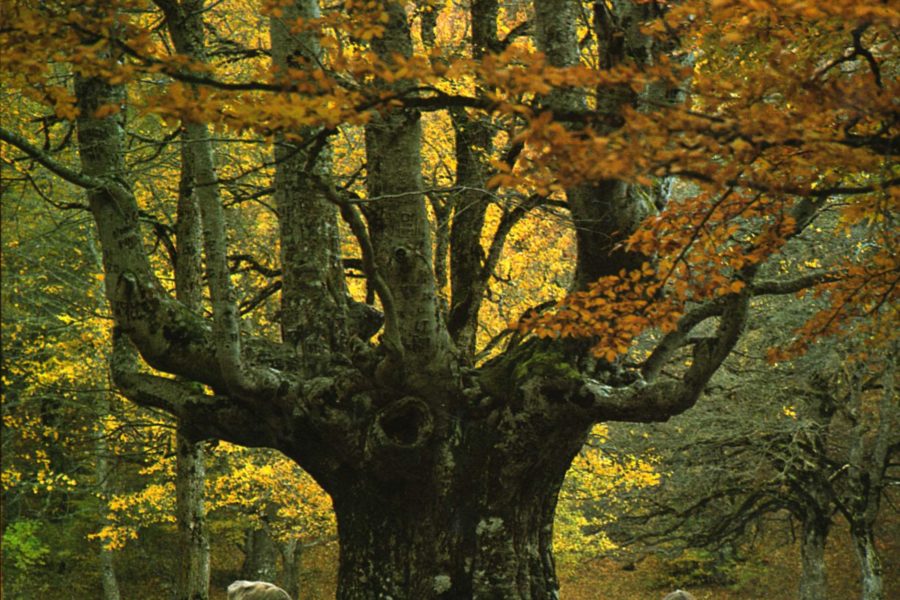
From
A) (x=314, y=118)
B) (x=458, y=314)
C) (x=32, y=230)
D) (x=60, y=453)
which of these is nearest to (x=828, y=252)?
(x=458, y=314)

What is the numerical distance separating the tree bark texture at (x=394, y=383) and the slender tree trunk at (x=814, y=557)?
9.67 metres

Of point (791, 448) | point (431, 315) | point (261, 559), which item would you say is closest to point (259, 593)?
point (431, 315)

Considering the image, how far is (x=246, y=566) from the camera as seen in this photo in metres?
20.6

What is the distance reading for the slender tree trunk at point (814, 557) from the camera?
15.6 meters

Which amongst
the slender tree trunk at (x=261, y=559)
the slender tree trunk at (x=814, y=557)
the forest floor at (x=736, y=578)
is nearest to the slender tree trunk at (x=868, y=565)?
the slender tree trunk at (x=814, y=557)

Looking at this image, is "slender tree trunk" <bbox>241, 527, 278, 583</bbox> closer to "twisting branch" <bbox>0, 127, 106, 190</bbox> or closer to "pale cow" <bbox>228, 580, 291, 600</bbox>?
"pale cow" <bbox>228, 580, 291, 600</bbox>

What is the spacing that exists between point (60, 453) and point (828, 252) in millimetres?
16584

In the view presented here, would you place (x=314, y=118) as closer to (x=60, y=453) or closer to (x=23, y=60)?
(x=23, y=60)

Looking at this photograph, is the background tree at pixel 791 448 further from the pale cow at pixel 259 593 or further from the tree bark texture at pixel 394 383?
the pale cow at pixel 259 593

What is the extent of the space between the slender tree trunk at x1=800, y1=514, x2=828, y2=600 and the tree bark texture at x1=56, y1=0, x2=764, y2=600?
31.7ft

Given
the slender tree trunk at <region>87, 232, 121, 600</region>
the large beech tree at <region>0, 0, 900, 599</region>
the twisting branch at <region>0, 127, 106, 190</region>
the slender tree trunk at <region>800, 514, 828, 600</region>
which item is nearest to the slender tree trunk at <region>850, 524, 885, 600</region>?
the slender tree trunk at <region>800, 514, 828, 600</region>

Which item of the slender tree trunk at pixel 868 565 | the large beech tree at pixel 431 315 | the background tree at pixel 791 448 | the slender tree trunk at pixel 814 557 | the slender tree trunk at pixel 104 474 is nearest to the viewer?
the large beech tree at pixel 431 315

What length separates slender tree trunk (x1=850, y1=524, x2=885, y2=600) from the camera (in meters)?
14.1

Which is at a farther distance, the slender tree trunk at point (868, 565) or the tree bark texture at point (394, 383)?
the slender tree trunk at point (868, 565)
